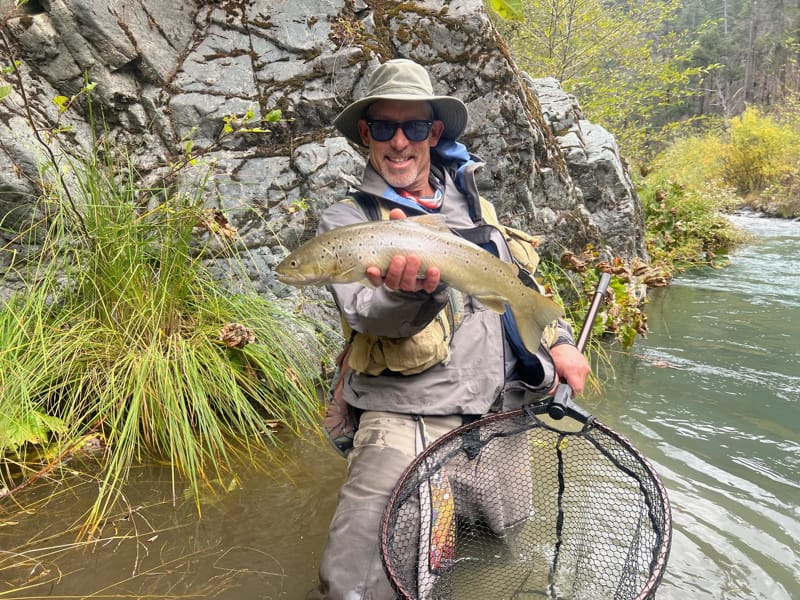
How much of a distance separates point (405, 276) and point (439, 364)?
64 cm

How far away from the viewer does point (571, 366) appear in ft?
9.11

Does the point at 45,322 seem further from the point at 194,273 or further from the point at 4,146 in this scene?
the point at 4,146

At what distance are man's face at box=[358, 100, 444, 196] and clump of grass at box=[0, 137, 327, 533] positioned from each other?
1.39 meters

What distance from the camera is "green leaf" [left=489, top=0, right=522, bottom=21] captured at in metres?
1.31

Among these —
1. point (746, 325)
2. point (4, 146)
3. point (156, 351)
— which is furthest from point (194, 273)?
point (746, 325)

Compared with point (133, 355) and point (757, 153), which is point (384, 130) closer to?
point (133, 355)

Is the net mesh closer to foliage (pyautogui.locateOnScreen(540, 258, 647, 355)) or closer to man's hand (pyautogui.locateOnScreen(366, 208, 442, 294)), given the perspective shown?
man's hand (pyautogui.locateOnScreen(366, 208, 442, 294))

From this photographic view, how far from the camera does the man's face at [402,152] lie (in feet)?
9.32

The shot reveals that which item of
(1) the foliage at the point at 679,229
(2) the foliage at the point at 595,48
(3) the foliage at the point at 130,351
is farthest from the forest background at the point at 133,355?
(2) the foliage at the point at 595,48

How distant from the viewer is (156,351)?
10.6 feet

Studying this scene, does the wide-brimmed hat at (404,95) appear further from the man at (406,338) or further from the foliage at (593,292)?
the foliage at (593,292)

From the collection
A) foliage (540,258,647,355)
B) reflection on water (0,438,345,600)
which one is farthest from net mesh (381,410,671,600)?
foliage (540,258,647,355)

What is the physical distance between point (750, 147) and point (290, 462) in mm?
29939

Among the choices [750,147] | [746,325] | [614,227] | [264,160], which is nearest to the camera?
[264,160]
